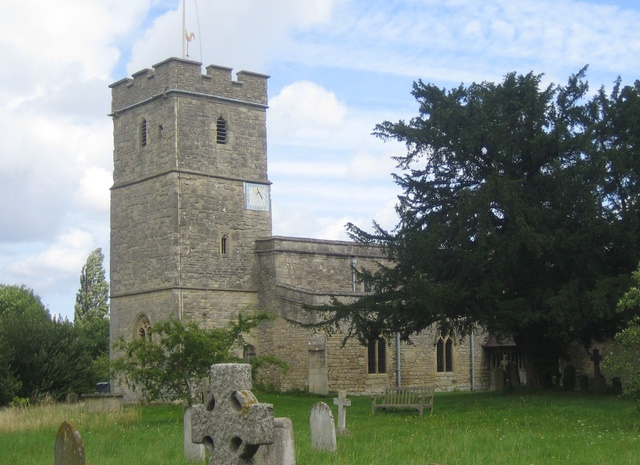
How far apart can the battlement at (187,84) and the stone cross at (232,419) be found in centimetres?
3216

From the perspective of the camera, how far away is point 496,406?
96.0 ft

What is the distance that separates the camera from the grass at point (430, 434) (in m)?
17.6

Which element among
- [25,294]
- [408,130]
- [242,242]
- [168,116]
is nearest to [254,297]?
A: [242,242]

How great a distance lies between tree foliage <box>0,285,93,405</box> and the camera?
38312 mm

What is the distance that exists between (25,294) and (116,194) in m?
34.3

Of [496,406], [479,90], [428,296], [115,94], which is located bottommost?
[496,406]

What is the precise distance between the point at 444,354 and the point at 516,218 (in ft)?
54.8

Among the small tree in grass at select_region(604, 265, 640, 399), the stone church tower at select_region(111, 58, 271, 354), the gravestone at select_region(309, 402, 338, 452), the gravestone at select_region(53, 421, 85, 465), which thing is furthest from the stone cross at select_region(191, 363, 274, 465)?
the stone church tower at select_region(111, 58, 271, 354)

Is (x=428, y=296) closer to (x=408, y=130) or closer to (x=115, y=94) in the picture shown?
(x=408, y=130)

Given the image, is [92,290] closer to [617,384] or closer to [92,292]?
[92,292]

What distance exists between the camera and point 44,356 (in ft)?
126

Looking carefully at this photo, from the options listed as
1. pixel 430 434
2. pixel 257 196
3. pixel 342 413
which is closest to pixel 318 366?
pixel 257 196

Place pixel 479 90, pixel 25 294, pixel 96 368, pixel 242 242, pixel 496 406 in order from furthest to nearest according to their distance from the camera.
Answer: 1. pixel 25 294
2. pixel 242 242
3. pixel 96 368
4. pixel 479 90
5. pixel 496 406

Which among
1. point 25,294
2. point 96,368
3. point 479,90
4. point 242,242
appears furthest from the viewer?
point 25,294
